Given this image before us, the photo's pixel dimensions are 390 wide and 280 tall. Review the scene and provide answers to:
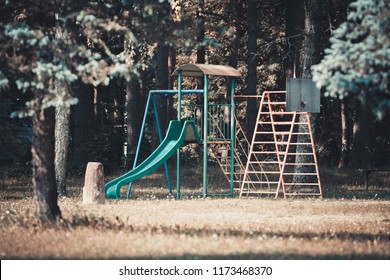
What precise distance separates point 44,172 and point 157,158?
933 cm

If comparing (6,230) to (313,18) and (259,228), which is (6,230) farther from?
(313,18)

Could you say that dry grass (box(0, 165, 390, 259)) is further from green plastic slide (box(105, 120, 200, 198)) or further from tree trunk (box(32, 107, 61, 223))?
green plastic slide (box(105, 120, 200, 198))

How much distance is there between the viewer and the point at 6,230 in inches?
563

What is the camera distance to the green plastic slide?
937 inches

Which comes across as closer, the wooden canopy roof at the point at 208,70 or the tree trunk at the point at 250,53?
the wooden canopy roof at the point at 208,70

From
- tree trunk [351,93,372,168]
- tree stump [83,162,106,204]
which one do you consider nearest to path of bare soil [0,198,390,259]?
tree stump [83,162,106,204]

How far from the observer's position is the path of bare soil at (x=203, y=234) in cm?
1200

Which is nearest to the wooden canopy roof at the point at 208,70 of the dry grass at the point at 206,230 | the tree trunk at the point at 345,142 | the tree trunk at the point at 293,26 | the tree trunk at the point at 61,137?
the tree trunk at the point at 61,137

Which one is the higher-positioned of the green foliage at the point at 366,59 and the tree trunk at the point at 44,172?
the green foliage at the point at 366,59

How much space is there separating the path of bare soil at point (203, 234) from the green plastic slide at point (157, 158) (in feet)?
10.7

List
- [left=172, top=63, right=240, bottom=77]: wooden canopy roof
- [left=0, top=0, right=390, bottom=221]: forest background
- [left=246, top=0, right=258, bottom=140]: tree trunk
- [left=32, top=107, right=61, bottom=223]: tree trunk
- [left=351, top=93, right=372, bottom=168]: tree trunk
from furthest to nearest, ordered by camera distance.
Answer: [left=246, top=0, right=258, bottom=140]: tree trunk
[left=351, top=93, right=372, bottom=168]: tree trunk
[left=172, top=63, right=240, bottom=77]: wooden canopy roof
[left=32, top=107, right=61, bottom=223]: tree trunk
[left=0, top=0, right=390, bottom=221]: forest background

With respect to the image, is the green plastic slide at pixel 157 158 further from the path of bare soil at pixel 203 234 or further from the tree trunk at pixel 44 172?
the tree trunk at pixel 44 172

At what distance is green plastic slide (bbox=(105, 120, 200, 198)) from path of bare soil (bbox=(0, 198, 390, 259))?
10.7ft

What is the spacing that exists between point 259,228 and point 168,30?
12.5 ft
